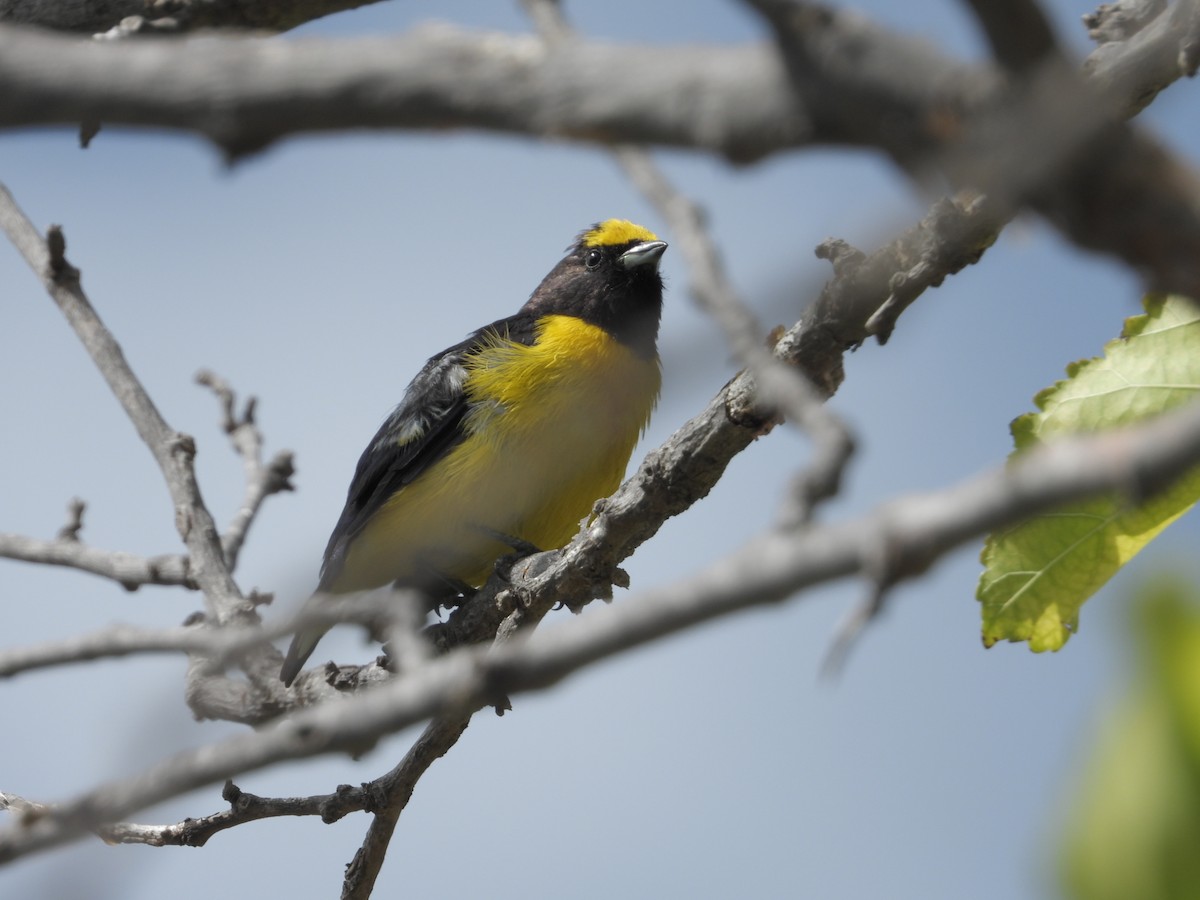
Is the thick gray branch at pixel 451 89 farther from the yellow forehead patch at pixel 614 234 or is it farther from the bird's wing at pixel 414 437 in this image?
the yellow forehead patch at pixel 614 234

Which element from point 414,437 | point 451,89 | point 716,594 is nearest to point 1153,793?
point 716,594

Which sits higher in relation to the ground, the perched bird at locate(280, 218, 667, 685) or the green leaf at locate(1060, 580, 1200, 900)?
the perched bird at locate(280, 218, 667, 685)

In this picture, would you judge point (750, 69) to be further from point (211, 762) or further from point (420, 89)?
point (211, 762)

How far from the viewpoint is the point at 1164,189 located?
144cm

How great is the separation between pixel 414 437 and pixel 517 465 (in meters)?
0.71

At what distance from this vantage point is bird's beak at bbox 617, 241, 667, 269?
7.27 metres

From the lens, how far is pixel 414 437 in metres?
6.41

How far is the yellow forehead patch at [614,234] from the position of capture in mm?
7559

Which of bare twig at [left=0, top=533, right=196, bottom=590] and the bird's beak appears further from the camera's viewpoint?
the bird's beak

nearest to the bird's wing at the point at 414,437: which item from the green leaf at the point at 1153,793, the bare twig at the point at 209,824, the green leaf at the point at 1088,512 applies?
the bare twig at the point at 209,824

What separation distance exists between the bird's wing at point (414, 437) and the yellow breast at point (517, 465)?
0.22 feet

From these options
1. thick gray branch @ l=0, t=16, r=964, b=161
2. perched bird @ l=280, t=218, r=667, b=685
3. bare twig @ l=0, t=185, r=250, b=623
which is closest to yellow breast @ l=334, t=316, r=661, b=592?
perched bird @ l=280, t=218, r=667, b=685

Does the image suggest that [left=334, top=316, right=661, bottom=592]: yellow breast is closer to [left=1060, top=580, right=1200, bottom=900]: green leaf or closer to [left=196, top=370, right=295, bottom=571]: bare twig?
[left=196, top=370, right=295, bottom=571]: bare twig

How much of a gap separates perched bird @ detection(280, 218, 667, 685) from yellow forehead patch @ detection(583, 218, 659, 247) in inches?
23.5
